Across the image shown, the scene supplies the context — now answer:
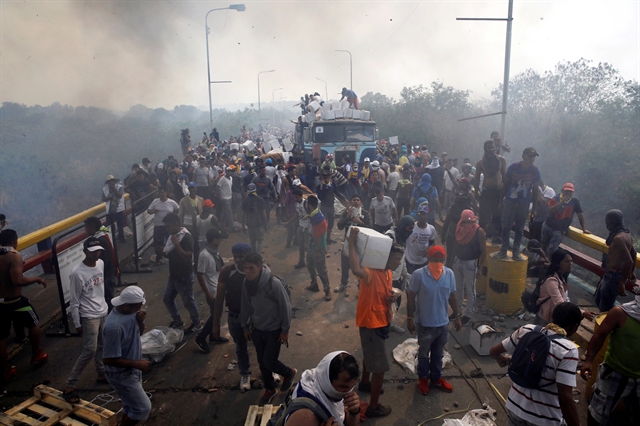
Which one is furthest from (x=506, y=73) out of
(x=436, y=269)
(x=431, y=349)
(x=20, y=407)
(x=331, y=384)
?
(x=20, y=407)

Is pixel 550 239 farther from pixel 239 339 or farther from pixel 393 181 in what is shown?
pixel 239 339

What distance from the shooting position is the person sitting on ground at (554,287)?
3.84 metres

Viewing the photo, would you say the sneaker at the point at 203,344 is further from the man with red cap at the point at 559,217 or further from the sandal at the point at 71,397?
the man with red cap at the point at 559,217

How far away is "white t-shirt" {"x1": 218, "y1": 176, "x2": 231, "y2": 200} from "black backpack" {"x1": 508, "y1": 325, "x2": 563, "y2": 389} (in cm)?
857

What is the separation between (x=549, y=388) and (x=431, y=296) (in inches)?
59.5

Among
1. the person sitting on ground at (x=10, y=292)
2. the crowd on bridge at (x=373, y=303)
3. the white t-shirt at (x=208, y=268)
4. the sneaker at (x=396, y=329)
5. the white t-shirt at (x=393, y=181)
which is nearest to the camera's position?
the crowd on bridge at (x=373, y=303)

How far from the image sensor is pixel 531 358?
2.55m

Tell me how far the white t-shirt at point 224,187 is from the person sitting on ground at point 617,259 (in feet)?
26.6

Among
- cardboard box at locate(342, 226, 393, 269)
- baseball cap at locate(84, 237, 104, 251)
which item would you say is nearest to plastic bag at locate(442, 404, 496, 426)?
cardboard box at locate(342, 226, 393, 269)

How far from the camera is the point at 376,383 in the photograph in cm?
377

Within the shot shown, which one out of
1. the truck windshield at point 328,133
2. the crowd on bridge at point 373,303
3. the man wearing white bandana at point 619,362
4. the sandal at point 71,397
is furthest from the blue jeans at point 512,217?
the truck windshield at point 328,133

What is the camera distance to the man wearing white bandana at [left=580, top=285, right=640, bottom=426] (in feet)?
9.88

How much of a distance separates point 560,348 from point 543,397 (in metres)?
0.39

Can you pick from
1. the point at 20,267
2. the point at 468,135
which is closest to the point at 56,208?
the point at 20,267
